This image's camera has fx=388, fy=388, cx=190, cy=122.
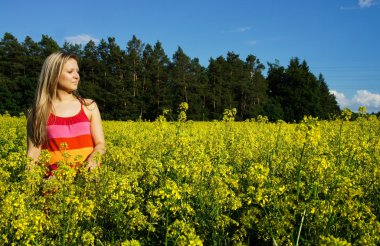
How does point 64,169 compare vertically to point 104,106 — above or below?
below

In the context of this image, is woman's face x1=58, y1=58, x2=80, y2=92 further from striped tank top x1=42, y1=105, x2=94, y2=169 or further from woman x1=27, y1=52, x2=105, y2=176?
striped tank top x1=42, y1=105, x2=94, y2=169

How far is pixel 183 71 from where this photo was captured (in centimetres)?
4428

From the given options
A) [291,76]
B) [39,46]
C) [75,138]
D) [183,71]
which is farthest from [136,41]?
[75,138]

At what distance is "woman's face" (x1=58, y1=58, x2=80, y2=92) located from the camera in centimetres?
465

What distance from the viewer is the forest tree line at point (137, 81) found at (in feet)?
136

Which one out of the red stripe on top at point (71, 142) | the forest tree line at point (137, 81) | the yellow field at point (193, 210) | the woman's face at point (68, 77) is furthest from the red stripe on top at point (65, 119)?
the forest tree line at point (137, 81)

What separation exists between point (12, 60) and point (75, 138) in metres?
45.9

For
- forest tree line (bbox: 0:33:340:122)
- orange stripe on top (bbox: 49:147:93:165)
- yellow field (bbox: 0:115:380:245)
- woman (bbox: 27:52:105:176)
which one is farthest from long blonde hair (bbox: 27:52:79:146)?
forest tree line (bbox: 0:33:340:122)

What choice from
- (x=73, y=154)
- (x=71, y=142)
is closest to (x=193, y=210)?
(x=73, y=154)

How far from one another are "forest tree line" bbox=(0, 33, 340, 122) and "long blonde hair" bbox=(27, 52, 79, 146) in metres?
33.4

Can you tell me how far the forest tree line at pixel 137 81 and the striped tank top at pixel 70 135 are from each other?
33436mm

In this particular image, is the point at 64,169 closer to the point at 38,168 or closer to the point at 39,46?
the point at 38,168

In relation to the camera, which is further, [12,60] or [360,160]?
[12,60]

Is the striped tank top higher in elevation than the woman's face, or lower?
lower
